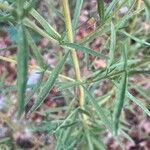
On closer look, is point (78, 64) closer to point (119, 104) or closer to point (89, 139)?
point (89, 139)

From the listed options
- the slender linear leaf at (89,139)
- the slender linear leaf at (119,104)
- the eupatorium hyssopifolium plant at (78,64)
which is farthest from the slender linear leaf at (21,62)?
the slender linear leaf at (89,139)

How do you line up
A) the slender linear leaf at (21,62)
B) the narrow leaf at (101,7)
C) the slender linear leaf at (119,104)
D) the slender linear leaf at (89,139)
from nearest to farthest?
the slender linear leaf at (21,62) → the slender linear leaf at (119,104) → the narrow leaf at (101,7) → the slender linear leaf at (89,139)

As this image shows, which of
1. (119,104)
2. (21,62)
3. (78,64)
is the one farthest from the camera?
(78,64)

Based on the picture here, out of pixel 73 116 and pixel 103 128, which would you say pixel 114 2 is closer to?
pixel 73 116

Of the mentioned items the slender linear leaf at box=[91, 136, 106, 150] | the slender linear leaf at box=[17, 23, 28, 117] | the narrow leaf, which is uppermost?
→ the narrow leaf

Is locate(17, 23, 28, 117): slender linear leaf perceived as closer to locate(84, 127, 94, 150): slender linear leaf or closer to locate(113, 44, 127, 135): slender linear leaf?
locate(113, 44, 127, 135): slender linear leaf

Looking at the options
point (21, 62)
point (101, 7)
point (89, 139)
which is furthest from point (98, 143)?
point (21, 62)

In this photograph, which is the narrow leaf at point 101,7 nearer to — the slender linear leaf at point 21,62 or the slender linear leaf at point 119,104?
the slender linear leaf at point 119,104

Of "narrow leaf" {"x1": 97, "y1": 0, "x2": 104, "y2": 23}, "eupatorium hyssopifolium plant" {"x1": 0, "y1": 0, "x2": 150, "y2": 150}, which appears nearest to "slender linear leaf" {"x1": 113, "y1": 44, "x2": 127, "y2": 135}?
"eupatorium hyssopifolium plant" {"x1": 0, "y1": 0, "x2": 150, "y2": 150}
